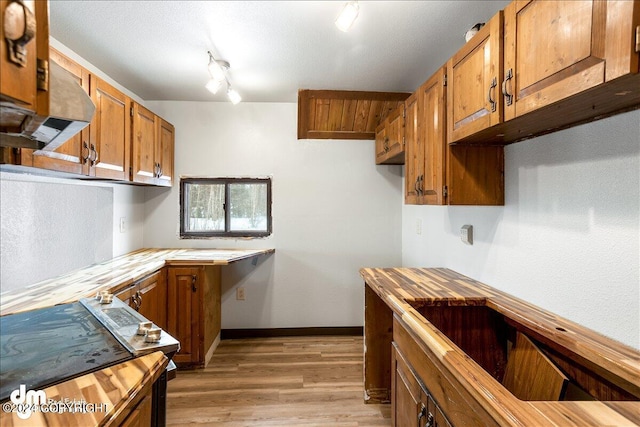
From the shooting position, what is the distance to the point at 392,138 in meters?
2.66

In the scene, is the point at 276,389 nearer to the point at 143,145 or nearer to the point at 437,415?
→ the point at 437,415

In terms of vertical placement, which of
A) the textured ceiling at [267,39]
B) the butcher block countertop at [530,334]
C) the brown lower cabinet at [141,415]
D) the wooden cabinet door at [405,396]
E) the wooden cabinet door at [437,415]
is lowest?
the wooden cabinet door at [405,396]

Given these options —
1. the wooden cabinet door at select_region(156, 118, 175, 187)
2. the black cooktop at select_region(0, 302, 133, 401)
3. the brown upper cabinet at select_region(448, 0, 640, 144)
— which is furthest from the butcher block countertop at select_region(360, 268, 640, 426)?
the wooden cabinet door at select_region(156, 118, 175, 187)

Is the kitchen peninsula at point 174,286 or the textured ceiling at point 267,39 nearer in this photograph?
the textured ceiling at point 267,39

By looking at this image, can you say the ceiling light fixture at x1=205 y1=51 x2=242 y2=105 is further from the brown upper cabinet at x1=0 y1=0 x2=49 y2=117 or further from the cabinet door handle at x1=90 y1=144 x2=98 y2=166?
the brown upper cabinet at x1=0 y1=0 x2=49 y2=117

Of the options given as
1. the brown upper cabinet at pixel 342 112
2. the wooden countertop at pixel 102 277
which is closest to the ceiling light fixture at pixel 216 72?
the brown upper cabinet at pixel 342 112

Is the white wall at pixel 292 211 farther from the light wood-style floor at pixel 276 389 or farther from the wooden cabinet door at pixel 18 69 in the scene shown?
the wooden cabinet door at pixel 18 69

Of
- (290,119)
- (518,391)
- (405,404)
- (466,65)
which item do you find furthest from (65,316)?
(290,119)

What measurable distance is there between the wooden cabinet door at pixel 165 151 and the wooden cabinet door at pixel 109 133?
0.51 m

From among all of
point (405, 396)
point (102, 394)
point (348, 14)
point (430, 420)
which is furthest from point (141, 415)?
point (348, 14)

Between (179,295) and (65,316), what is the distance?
1301mm

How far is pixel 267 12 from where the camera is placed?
174 centimetres

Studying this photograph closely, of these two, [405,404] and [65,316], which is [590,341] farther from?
[65,316]

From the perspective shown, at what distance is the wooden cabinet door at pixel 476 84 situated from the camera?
1.25 metres
